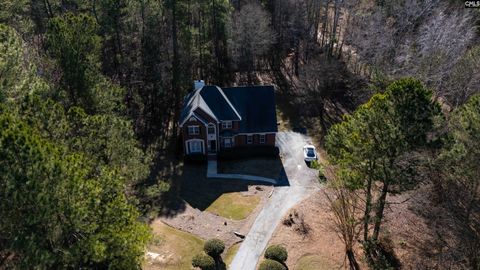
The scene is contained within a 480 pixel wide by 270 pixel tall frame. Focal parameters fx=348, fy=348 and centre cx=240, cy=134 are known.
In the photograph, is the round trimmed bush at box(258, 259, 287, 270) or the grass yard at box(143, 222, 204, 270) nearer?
the round trimmed bush at box(258, 259, 287, 270)

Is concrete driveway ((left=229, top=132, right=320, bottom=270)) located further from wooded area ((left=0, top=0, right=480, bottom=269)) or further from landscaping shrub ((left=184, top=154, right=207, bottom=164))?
landscaping shrub ((left=184, top=154, right=207, bottom=164))

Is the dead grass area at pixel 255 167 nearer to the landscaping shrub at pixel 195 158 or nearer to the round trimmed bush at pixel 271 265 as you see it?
the landscaping shrub at pixel 195 158

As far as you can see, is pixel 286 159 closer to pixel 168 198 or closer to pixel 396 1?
pixel 168 198

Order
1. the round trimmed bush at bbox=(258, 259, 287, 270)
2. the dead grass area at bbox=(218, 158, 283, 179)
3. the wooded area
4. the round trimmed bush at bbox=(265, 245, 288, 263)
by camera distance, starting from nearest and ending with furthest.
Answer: the wooded area
the round trimmed bush at bbox=(258, 259, 287, 270)
the round trimmed bush at bbox=(265, 245, 288, 263)
the dead grass area at bbox=(218, 158, 283, 179)

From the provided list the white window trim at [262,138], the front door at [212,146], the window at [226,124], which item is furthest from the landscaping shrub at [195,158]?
the white window trim at [262,138]

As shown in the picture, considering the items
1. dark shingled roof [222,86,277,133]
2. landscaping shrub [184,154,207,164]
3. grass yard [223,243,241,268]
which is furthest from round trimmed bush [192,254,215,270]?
dark shingled roof [222,86,277,133]

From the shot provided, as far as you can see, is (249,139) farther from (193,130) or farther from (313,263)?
(313,263)

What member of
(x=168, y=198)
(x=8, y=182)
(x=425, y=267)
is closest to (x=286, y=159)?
(x=168, y=198)
